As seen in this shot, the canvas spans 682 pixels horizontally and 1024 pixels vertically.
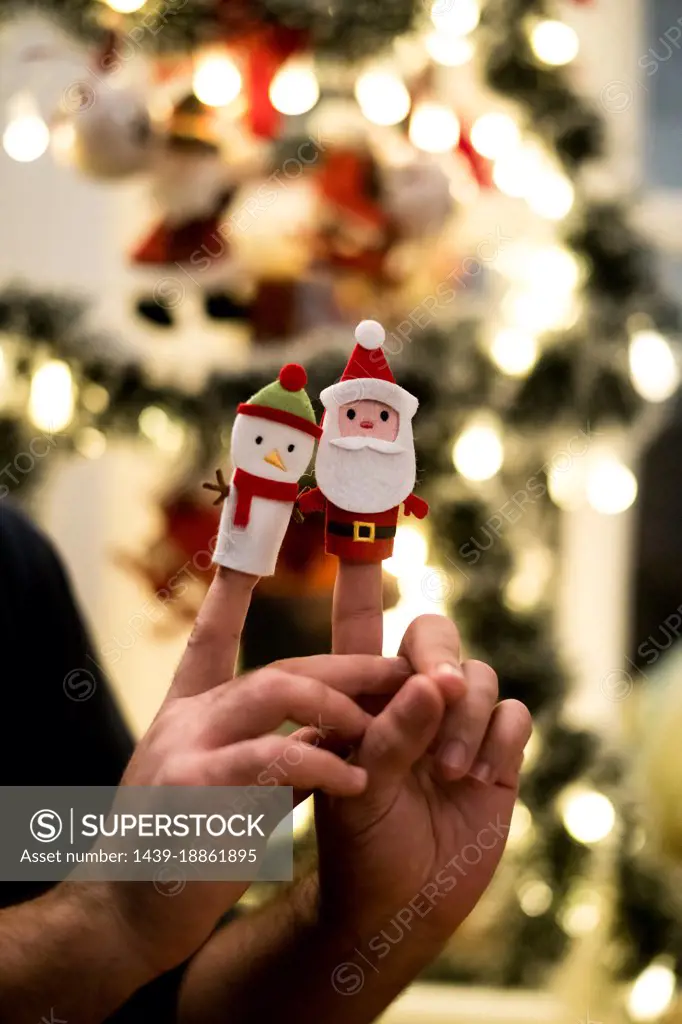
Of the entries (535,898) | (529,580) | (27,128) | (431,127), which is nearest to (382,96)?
(431,127)

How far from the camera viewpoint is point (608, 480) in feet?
4.54

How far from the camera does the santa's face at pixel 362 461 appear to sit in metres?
0.44

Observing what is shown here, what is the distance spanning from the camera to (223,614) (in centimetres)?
44

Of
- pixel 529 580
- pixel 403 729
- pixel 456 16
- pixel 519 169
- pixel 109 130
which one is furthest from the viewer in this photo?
pixel 529 580

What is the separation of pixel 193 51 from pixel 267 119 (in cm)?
12

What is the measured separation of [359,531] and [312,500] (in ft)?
0.09

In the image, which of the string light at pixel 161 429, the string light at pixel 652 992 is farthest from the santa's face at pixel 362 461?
the string light at pixel 652 992

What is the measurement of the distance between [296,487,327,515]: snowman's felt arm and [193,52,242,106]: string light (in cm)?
88

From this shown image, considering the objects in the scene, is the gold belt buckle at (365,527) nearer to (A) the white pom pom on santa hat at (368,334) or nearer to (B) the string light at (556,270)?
(A) the white pom pom on santa hat at (368,334)

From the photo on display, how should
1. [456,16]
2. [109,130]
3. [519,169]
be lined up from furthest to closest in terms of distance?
[519,169] → [456,16] → [109,130]

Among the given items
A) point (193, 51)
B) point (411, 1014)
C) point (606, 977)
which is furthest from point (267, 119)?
point (411, 1014)

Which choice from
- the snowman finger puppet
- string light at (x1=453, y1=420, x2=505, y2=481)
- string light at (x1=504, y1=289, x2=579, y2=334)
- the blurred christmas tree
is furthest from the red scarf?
string light at (x1=504, y1=289, x2=579, y2=334)

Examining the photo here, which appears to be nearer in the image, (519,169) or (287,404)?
(287,404)

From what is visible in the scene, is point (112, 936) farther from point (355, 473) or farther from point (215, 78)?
point (215, 78)
